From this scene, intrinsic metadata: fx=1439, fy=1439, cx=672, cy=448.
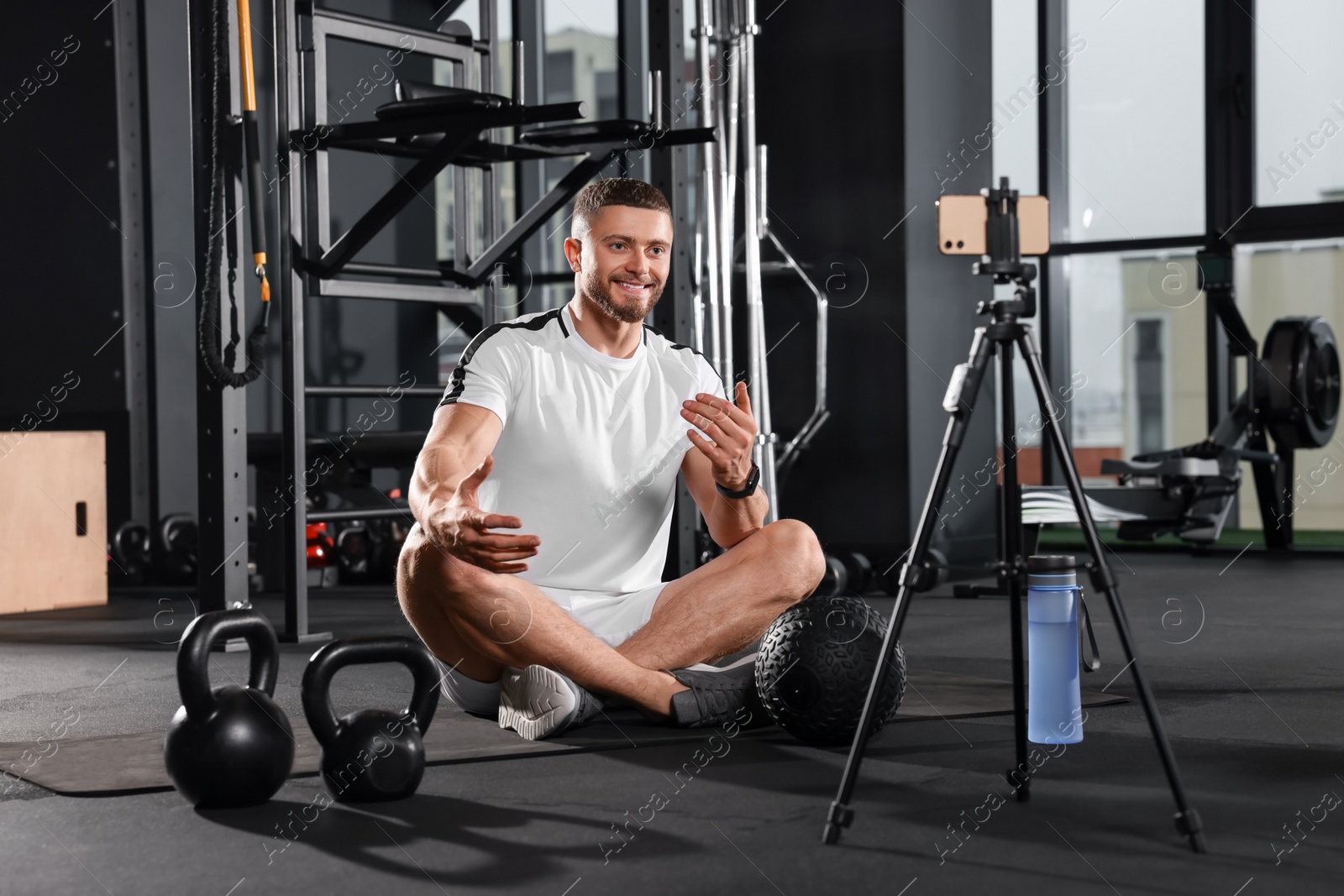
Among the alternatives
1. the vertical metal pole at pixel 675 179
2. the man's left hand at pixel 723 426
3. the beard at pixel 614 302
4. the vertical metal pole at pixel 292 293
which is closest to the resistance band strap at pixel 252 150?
the vertical metal pole at pixel 292 293

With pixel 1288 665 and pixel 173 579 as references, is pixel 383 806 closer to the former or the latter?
pixel 1288 665

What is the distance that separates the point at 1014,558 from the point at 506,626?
0.89 metres

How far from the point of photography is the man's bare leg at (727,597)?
258 cm

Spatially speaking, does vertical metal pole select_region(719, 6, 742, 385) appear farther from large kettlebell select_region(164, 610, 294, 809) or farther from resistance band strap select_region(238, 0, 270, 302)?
large kettlebell select_region(164, 610, 294, 809)

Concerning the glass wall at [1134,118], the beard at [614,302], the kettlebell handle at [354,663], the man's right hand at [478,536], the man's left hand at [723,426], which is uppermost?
the glass wall at [1134,118]

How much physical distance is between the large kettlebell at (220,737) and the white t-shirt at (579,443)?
59 centimetres

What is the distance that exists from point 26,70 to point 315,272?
279cm

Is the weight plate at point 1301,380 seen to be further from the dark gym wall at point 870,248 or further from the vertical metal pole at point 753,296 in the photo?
the vertical metal pole at point 753,296

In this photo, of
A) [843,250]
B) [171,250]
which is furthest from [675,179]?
[171,250]

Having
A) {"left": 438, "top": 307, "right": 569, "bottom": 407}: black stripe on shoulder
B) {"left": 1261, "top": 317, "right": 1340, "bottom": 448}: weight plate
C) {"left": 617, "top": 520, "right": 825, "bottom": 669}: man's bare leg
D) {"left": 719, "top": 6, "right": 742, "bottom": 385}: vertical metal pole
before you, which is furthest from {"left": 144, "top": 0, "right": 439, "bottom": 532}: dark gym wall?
{"left": 1261, "top": 317, "right": 1340, "bottom": 448}: weight plate

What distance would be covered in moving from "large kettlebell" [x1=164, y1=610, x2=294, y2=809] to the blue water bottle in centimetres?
119

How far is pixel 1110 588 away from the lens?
1830mm

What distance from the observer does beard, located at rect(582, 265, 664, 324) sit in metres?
2.54

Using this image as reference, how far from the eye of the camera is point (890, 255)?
5473 millimetres
